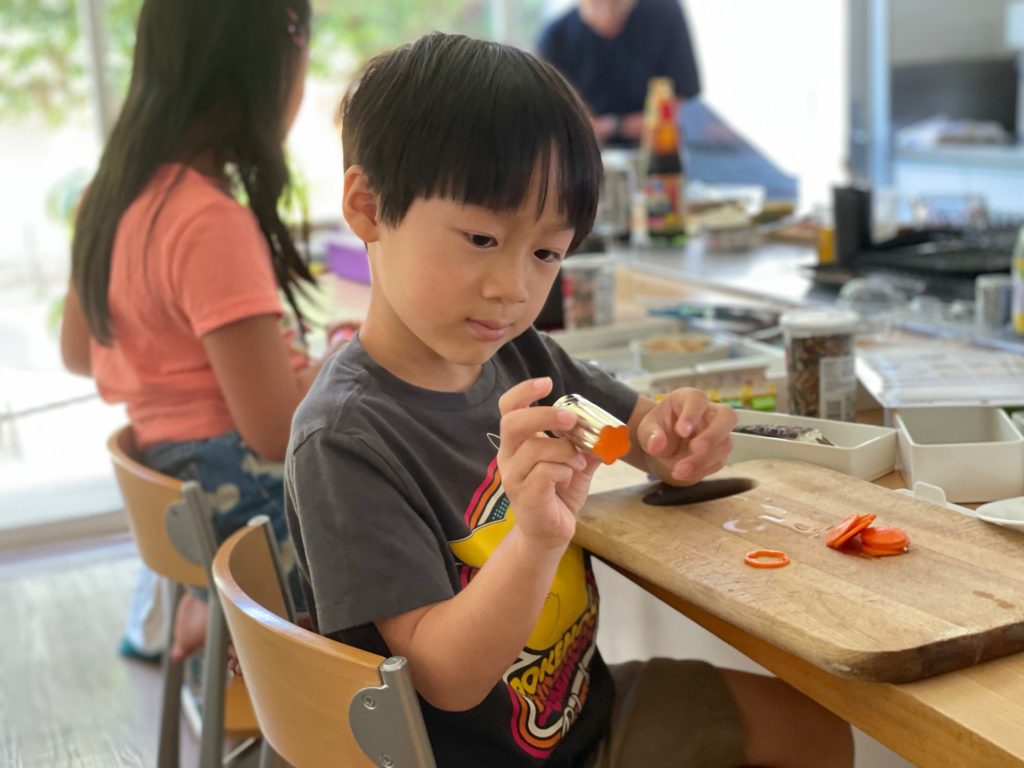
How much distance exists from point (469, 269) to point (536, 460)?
0.57 feet

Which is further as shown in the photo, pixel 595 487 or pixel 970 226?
pixel 970 226

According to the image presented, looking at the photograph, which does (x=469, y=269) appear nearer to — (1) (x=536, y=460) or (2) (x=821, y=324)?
(1) (x=536, y=460)

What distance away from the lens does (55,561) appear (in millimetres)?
3289

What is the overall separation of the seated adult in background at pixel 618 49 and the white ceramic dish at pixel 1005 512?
3.34m

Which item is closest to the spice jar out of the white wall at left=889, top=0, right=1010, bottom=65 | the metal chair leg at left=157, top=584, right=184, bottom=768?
the metal chair leg at left=157, top=584, right=184, bottom=768

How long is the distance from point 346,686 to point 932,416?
668mm

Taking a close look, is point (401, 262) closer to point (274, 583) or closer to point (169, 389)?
point (274, 583)

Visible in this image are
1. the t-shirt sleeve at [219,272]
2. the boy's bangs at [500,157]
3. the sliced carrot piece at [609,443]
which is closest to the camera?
the sliced carrot piece at [609,443]

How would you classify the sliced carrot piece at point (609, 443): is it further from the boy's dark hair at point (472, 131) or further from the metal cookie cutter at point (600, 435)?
the boy's dark hair at point (472, 131)

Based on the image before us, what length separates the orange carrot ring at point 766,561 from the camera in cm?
91

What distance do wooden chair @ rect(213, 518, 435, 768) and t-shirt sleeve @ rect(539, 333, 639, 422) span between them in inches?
15.3

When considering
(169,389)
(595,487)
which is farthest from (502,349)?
(169,389)

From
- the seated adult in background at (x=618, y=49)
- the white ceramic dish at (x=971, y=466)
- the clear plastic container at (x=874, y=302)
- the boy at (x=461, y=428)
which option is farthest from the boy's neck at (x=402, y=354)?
the seated adult in background at (x=618, y=49)

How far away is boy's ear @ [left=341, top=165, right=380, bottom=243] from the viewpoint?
0.96 metres
